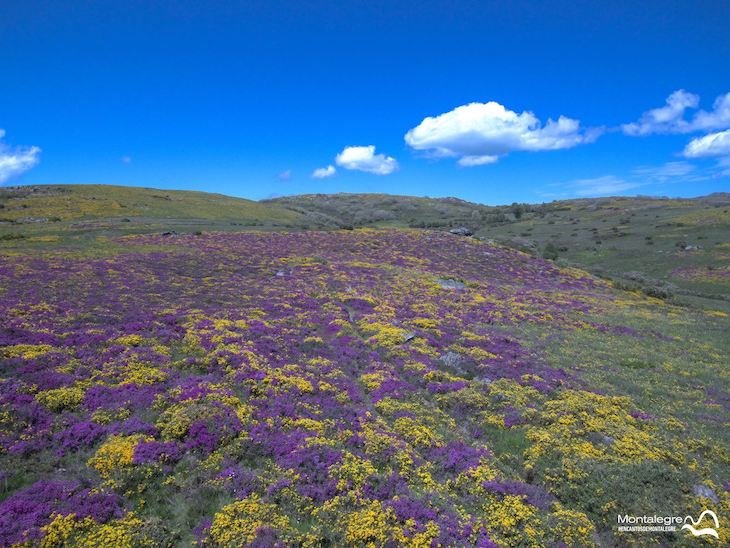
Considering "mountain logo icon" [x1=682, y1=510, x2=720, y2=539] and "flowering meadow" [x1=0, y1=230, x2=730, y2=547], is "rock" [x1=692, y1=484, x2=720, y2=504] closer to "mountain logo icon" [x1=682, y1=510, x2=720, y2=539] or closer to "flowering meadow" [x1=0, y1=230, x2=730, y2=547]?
"flowering meadow" [x1=0, y1=230, x2=730, y2=547]

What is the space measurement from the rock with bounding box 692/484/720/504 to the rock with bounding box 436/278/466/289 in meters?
35.1

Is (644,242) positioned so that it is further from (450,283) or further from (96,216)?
(96,216)

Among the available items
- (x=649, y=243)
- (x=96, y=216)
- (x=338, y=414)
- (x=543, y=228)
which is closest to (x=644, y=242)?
(x=649, y=243)

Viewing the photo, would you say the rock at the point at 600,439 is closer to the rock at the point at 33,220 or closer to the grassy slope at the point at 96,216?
the grassy slope at the point at 96,216

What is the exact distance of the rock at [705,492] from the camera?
46.2 ft

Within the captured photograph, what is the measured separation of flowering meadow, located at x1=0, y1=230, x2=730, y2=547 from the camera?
12117 mm

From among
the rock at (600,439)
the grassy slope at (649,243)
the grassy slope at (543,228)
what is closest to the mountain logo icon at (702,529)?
the rock at (600,439)

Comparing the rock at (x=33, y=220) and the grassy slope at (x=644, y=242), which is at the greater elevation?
the rock at (x=33, y=220)

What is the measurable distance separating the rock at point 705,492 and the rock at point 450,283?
3507 cm

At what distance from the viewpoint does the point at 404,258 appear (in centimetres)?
6806

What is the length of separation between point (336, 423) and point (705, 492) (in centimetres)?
1382

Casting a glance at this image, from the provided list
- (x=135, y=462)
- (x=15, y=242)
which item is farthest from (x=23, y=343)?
(x=15, y=242)

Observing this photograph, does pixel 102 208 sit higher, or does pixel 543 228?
pixel 102 208

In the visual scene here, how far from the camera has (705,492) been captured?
1429cm
